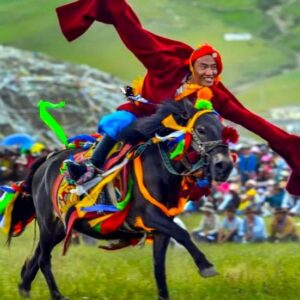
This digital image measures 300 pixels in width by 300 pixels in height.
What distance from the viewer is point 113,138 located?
387 inches

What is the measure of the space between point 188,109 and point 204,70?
0.44m

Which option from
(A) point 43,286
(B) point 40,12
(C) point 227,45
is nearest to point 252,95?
(C) point 227,45

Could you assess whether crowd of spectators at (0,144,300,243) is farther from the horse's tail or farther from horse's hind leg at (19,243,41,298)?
horse's hind leg at (19,243,41,298)

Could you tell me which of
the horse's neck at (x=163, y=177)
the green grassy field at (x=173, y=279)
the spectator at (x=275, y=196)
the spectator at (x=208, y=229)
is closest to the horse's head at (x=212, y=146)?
the horse's neck at (x=163, y=177)

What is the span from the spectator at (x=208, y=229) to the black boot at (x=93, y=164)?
28.4 feet

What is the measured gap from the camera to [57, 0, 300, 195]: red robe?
9.66 meters

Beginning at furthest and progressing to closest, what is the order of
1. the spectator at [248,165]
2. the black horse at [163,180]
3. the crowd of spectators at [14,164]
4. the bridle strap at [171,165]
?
1. the spectator at [248,165]
2. the crowd of spectators at [14,164]
3. the bridle strap at [171,165]
4. the black horse at [163,180]

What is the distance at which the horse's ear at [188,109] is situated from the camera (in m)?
9.18

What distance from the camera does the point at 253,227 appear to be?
18453 mm

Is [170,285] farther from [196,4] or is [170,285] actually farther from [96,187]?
[196,4]

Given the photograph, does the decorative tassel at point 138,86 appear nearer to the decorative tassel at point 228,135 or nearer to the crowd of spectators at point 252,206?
the decorative tassel at point 228,135

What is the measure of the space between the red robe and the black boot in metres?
0.38

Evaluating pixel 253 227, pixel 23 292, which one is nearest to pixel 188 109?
pixel 23 292

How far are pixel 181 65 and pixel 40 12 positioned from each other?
4292cm
